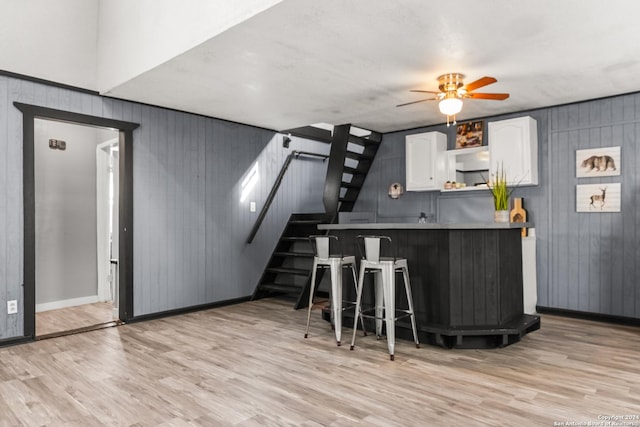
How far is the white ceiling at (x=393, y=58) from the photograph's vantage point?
8.66 feet

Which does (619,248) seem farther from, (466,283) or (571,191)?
(466,283)

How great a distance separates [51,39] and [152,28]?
1155mm

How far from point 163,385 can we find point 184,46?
2.47 m

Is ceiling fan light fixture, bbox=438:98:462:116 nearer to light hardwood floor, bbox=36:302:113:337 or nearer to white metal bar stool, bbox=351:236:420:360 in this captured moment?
white metal bar stool, bbox=351:236:420:360

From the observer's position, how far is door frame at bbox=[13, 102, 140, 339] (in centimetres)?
378

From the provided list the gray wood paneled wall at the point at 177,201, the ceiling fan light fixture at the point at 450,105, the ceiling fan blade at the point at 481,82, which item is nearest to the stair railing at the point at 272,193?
the gray wood paneled wall at the point at 177,201

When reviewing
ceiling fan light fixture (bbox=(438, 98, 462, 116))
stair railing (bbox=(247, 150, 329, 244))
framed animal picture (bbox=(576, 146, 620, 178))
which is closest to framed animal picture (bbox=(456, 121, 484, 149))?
framed animal picture (bbox=(576, 146, 620, 178))

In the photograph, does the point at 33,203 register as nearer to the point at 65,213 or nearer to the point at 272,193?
the point at 65,213

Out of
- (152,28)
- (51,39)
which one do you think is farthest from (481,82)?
(51,39)

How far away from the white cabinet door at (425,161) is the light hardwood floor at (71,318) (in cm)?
413

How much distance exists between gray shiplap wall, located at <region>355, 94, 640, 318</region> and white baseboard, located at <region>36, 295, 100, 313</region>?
5.23 meters

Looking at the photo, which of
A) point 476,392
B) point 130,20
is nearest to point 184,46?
point 130,20

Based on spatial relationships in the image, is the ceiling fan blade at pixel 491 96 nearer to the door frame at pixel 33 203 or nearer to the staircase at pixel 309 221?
the staircase at pixel 309 221

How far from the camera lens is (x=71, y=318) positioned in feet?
15.5
